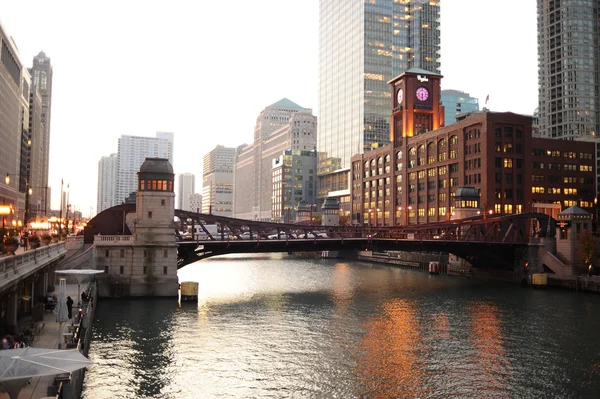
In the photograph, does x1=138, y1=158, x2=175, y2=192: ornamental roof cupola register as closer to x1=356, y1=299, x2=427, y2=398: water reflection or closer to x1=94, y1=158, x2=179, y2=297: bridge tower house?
x1=94, y1=158, x2=179, y2=297: bridge tower house

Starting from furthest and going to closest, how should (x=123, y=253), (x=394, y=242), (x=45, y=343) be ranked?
1. (x=394, y=242)
2. (x=123, y=253)
3. (x=45, y=343)

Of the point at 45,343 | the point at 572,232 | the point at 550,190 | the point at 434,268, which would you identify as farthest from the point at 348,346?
the point at 550,190

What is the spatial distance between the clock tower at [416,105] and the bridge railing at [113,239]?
12156 cm

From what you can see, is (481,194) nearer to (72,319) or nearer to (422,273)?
(422,273)

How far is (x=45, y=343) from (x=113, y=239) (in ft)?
120

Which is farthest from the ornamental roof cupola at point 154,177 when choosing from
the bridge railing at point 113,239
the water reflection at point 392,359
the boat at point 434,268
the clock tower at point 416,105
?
the clock tower at point 416,105

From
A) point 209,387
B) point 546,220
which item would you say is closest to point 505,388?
point 209,387

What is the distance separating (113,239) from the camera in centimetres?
7288

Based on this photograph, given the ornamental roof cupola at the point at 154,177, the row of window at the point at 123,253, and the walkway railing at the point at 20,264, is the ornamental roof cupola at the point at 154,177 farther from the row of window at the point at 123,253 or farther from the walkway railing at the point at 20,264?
the walkway railing at the point at 20,264

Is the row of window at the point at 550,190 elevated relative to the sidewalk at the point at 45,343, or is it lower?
elevated

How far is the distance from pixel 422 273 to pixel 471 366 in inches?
3152

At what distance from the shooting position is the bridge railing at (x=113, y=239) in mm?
71562

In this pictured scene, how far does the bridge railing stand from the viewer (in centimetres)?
7156

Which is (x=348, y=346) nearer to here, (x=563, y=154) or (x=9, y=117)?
(x=563, y=154)
